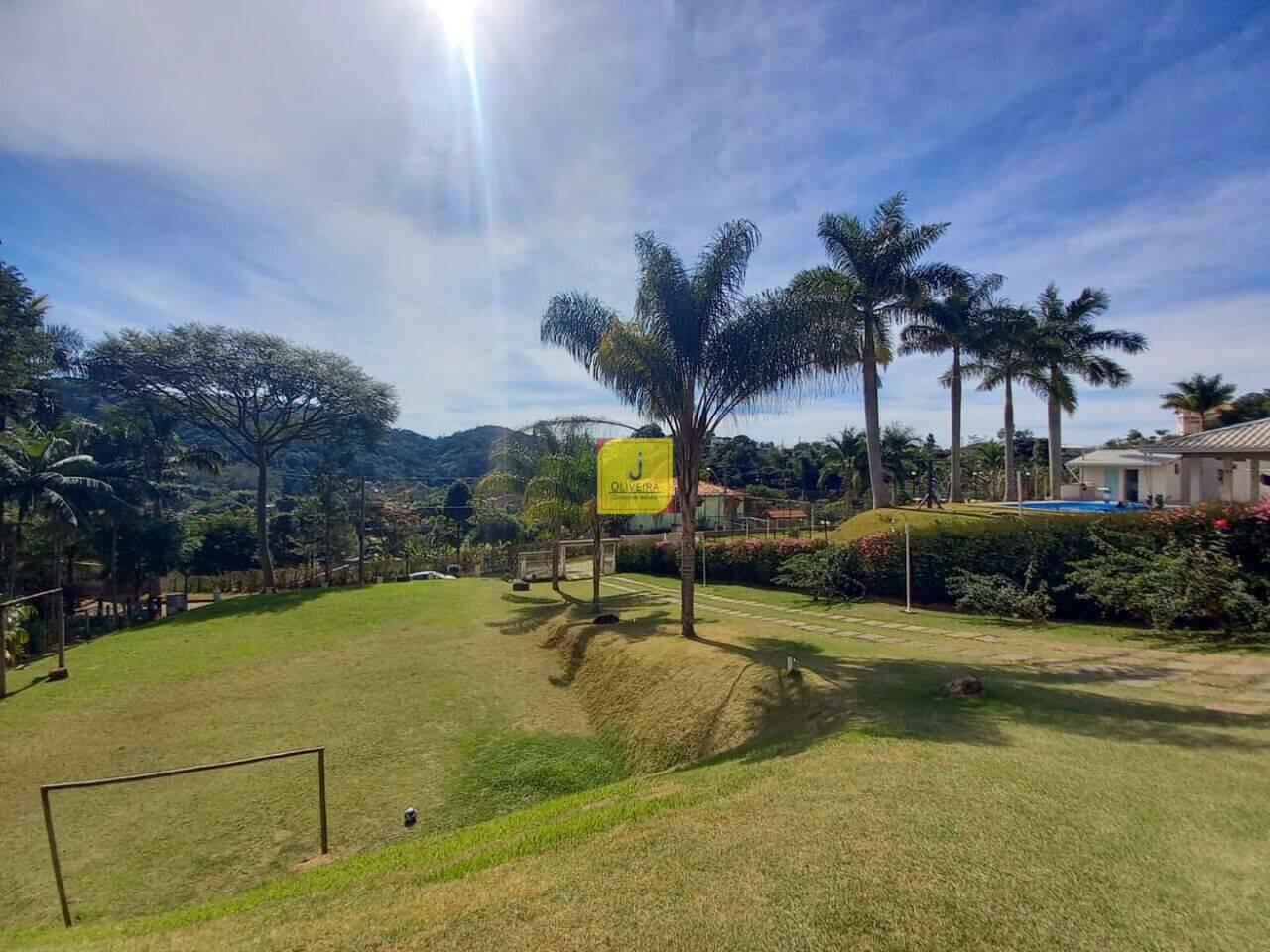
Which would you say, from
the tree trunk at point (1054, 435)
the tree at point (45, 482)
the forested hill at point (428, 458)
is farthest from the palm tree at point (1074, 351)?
the forested hill at point (428, 458)

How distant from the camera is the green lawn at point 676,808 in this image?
3031mm

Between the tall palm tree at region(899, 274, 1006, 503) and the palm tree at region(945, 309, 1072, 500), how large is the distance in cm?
74

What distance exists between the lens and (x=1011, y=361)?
94.2 feet

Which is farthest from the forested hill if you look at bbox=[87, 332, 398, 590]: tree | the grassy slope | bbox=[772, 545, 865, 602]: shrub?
bbox=[772, 545, 865, 602]: shrub

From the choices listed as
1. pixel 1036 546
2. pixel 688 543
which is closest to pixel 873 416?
pixel 1036 546

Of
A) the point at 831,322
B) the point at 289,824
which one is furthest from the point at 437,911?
the point at 831,322

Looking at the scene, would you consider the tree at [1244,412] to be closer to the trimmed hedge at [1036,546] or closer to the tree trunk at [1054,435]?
the tree trunk at [1054,435]

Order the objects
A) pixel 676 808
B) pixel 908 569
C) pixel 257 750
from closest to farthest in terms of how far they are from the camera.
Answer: pixel 676 808 → pixel 257 750 → pixel 908 569

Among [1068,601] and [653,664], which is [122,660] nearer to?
[653,664]

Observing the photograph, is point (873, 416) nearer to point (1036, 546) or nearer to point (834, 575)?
point (834, 575)

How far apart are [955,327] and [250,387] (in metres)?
32.0

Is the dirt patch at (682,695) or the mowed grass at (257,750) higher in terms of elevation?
the dirt patch at (682,695)

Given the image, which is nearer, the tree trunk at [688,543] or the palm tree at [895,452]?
the tree trunk at [688,543]

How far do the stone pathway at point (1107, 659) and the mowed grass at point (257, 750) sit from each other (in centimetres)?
628
